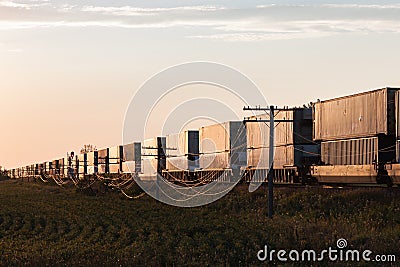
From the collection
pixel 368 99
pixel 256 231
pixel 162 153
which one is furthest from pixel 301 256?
pixel 162 153

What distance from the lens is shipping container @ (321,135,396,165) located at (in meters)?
36.5

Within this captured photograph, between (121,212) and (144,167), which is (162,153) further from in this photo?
(121,212)

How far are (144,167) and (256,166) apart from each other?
21434 mm

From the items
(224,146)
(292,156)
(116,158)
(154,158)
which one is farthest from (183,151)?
(292,156)

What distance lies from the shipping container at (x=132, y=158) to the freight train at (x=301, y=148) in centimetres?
11

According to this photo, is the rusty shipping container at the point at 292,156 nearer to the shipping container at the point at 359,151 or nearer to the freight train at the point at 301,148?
the freight train at the point at 301,148

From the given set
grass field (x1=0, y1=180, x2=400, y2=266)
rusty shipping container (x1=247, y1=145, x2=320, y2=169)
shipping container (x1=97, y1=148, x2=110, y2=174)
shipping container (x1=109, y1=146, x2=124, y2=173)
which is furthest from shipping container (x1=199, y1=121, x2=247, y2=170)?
shipping container (x1=97, y1=148, x2=110, y2=174)

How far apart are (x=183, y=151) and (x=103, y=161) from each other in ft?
86.4

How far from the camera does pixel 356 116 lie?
39.2 meters

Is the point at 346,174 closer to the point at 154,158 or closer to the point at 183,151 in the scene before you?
the point at 183,151

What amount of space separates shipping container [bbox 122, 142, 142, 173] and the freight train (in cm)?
11

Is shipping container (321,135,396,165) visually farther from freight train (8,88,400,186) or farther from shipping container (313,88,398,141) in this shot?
shipping container (313,88,398,141)

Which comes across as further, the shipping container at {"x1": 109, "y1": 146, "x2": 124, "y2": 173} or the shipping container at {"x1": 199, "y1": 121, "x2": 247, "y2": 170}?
the shipping container at {"x1": 109, "y1": 146, "x2": 124, "y2": 173}

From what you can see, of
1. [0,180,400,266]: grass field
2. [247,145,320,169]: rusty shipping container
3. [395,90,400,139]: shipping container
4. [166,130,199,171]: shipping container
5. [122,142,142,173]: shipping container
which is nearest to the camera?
[0,180,400,266]: grass field
